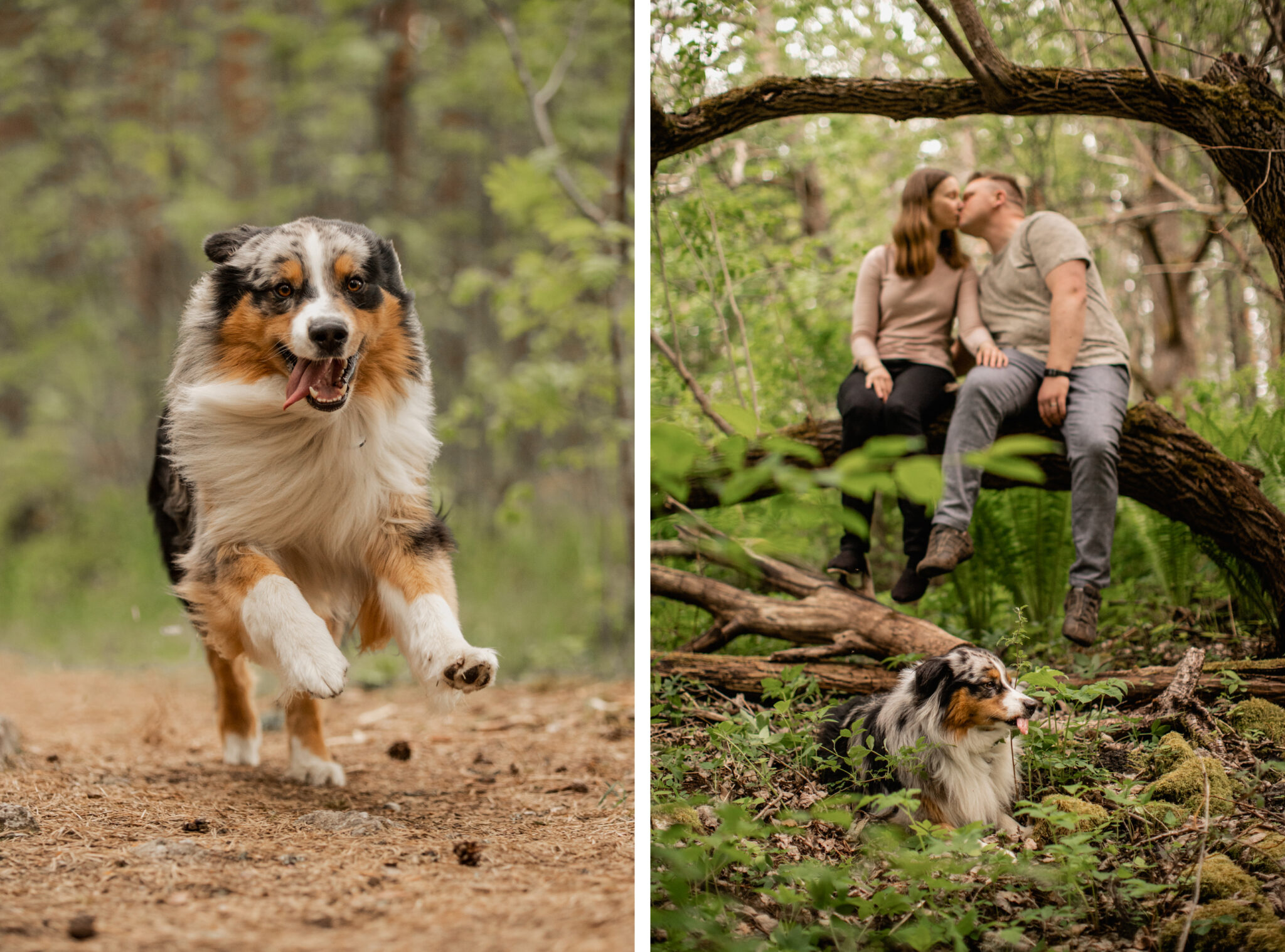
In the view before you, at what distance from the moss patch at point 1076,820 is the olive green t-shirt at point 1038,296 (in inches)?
57.5

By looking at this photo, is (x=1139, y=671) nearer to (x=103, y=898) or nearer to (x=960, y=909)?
(x=960, y=909)

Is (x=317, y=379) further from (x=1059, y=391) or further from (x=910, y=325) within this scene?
(x=1059, y=391)

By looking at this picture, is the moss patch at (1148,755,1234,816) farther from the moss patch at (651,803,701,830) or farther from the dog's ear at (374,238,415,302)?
the dog's ear at (374,238,415,302)

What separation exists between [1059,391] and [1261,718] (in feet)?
3.83

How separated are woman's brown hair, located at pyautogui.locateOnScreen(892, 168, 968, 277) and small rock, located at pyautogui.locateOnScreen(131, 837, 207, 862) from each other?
2814 millimetres

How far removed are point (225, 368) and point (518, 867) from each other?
5.17 ft

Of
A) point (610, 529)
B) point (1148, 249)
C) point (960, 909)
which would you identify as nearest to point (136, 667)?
point (610, 529)

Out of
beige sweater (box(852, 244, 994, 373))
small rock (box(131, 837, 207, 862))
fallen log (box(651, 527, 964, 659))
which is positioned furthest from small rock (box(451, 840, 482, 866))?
beige sweater (box(852, 244, 994, 373))

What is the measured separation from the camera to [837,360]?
14.1 ft

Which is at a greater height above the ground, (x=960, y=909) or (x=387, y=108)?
(x=387, y=108)

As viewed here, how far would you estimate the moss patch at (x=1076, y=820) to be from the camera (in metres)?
2.42

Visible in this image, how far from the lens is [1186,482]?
3.32m

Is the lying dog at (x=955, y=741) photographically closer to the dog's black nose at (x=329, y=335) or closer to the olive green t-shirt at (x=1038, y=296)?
the olive green t-shirt at (x=1038, y=296)

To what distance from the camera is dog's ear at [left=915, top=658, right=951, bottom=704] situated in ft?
8.78
